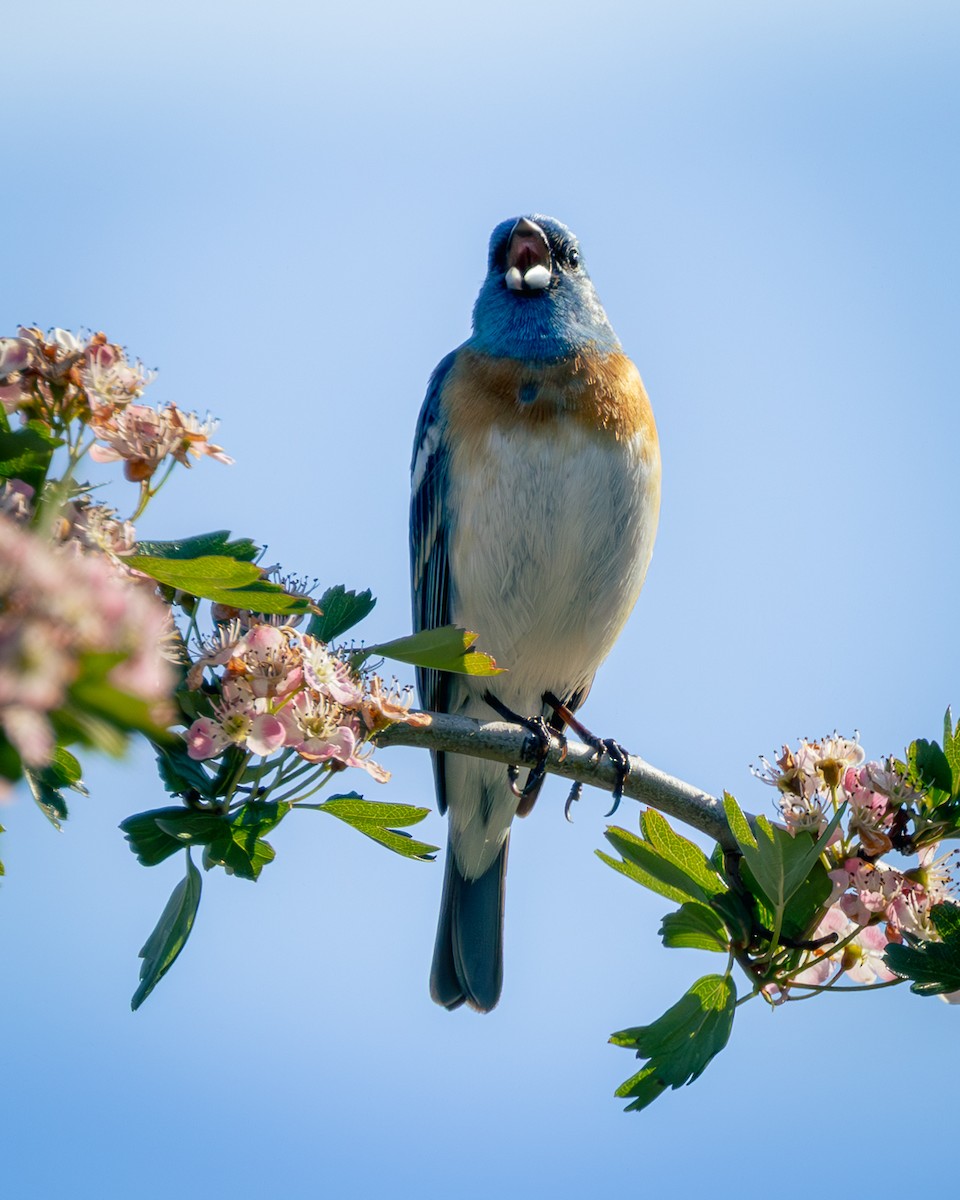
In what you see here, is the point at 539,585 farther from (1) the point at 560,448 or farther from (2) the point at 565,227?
(2) the point at 565,227

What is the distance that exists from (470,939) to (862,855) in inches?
109

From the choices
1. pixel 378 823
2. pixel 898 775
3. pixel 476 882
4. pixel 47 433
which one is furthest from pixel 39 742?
pixel 476 882

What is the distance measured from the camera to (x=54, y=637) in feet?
2.91

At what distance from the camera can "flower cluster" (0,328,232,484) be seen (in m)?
2.35

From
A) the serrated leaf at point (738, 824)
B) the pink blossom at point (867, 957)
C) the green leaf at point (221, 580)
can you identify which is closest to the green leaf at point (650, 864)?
the serrated leaf at point (738, 824)

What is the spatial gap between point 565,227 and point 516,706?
2.20m

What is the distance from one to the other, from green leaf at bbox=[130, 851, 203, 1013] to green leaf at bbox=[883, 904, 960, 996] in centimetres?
155

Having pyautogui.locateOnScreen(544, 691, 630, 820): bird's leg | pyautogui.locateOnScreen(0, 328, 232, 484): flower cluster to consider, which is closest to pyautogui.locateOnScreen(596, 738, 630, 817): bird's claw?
pyautogui.locateOnScreen(544, 691, 630, 820): bird's leg

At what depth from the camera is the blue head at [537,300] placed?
5227mm

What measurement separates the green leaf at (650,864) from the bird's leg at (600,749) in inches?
18.9

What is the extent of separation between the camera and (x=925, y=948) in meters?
2.83

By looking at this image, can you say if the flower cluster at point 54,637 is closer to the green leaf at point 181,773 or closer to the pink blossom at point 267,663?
the pink blossom at point 267,663

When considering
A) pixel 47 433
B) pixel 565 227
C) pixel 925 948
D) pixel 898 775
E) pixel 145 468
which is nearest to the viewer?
pixel 47 433

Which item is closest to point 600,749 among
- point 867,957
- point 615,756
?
point 615,756
